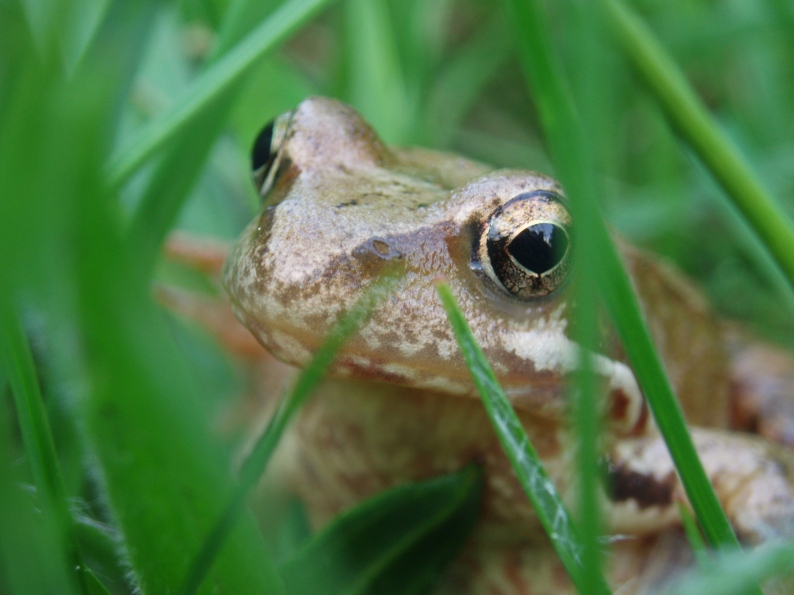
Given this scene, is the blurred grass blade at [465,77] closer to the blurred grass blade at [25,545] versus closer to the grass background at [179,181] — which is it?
the grass background at [179,181]

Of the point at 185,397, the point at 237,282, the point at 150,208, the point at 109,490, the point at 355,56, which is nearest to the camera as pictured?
the point at 185,397

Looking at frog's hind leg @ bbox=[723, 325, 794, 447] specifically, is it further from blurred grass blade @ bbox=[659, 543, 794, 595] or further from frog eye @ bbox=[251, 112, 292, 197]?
frog eye @ bbox=[251, 112, 292, 197]

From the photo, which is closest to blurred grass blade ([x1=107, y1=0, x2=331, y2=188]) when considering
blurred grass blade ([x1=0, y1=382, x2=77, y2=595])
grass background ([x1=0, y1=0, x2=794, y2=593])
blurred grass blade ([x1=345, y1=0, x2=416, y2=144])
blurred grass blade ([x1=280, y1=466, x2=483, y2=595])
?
grass background ([x1=0, y1=0, x2=794, y2=593])

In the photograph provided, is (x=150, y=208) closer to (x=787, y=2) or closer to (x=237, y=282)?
(x=237, y=282)

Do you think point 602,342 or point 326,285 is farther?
point 602,342

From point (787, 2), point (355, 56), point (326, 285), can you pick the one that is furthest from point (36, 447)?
point (787, 2)

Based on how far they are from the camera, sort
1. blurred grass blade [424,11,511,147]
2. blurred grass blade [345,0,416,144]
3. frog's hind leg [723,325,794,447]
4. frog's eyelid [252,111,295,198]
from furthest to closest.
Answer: blurred grass blade [424,11,511,147]
blurred grass blade [345,0,416,144]
frog's hind leg [723,325,794,447]
frog's eyelid [252,111,295,198]

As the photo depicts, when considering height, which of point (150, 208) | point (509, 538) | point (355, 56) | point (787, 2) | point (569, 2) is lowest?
point (509, 538)
